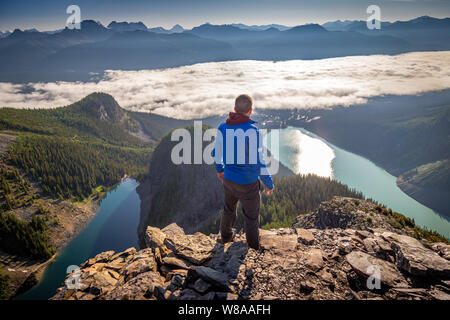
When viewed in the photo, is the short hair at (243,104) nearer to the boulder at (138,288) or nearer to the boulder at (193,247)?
the boulder at (193,247)

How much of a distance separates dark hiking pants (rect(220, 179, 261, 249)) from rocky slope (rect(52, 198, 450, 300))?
0.64 m

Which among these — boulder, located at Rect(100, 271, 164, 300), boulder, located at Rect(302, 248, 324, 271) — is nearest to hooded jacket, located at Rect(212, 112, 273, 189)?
boulder, located at Rect(302, 248, 324, 271)

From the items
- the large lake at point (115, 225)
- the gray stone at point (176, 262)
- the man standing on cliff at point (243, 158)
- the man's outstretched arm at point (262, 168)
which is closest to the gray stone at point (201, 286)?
the gray stone at point (176, 262)

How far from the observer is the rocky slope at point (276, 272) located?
6.01 metres

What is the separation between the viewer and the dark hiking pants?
7.39 m

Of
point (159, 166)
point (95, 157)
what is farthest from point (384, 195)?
point (95, 157)

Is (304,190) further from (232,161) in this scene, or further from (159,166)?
(232,161)

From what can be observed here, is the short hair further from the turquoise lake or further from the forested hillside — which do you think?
the forested hillside

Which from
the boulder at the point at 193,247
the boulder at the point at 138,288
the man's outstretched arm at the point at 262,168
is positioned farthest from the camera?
the boulder at the point at 193,247

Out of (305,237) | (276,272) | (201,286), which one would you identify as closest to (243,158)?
(276,272)

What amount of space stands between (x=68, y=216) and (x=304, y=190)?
382 ft

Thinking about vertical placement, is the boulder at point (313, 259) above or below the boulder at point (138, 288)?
above

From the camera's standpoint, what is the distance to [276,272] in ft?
22.6
